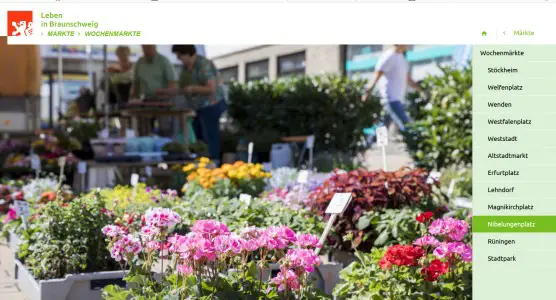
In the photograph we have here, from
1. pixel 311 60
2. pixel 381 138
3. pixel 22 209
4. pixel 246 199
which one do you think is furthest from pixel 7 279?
pixel 311 60

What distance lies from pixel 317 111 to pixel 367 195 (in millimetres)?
7010

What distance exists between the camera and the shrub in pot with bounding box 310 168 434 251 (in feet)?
14.7

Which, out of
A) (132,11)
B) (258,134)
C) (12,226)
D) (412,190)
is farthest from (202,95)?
(132,11)

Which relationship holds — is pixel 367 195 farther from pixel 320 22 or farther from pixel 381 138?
pixel 320 22

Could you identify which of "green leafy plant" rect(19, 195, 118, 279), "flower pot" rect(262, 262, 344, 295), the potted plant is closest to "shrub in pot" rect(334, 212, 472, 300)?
"flower pot" rect(262, 262, 344, 295)

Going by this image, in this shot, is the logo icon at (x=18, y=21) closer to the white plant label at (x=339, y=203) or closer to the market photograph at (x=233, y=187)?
the market photograph at (x=233, y=187)

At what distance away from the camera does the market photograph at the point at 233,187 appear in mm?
2812

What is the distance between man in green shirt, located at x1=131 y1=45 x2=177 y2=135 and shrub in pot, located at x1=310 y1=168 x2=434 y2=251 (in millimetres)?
4544

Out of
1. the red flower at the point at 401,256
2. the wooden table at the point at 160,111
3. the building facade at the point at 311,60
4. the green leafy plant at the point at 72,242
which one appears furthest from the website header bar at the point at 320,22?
the building facade at the point at 311,60

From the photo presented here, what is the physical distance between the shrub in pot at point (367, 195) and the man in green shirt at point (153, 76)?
4.54 m

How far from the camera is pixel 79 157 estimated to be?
8852 mm

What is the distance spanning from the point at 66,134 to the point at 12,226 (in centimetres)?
384

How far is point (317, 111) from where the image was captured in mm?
11500

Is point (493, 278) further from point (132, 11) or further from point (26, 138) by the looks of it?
point (26, 138)
